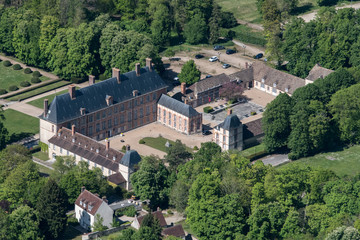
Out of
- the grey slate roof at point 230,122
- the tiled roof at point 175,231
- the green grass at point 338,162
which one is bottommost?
the tiled roof at point 175,231

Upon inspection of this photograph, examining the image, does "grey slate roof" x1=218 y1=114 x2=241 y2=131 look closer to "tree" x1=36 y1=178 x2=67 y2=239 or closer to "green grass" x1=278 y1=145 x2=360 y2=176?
"green grass" x1=278 y1=145 x2=360 y2=176

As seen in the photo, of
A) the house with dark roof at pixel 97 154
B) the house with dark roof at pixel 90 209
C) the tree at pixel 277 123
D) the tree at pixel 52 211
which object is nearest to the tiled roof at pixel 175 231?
the house with dark roof at pixel 90 209

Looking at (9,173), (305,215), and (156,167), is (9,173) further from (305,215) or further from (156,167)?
(305,215)

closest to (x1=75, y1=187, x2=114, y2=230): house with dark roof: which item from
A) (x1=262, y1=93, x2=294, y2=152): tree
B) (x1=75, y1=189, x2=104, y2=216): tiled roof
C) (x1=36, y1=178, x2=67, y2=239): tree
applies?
(x1=75, y1=189, x2=104, y2=216): tiled roof

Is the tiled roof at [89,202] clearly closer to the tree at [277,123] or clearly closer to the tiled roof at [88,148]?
the tiled roof at [88,148]

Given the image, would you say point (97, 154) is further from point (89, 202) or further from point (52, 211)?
point (52, 211)

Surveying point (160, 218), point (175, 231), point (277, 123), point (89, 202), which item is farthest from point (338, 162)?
point (89, 202)

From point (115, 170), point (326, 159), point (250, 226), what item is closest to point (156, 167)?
point (115, 170)
